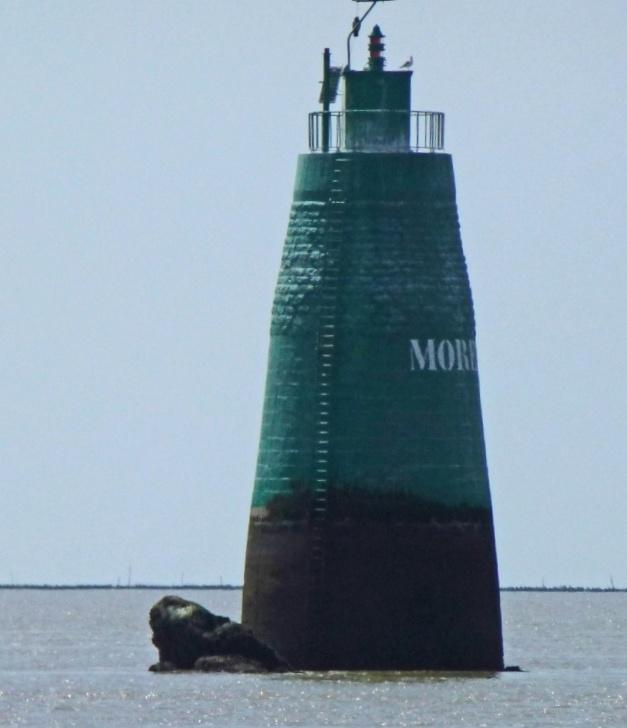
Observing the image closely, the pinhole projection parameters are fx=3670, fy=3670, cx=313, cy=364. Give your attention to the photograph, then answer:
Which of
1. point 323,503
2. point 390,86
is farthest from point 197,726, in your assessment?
point 390,86

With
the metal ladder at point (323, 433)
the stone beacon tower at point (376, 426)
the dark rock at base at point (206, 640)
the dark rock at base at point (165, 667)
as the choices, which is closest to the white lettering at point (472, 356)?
the stone beacon tower at point (376, 426)

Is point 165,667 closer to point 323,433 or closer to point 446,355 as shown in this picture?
point 323,433

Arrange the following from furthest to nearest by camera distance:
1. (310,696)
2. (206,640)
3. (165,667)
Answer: (165,667)
(206,640)
(310,696)

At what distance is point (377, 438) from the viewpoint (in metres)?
66.0

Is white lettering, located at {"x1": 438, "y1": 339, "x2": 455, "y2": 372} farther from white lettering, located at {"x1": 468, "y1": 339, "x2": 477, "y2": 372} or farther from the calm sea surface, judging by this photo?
the calm sea surface

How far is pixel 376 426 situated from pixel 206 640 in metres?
5.35

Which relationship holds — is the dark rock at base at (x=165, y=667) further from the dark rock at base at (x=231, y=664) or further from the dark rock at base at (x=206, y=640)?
the dark rock at base at (x=231, y=664)

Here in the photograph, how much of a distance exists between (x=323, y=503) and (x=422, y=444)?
2079mm

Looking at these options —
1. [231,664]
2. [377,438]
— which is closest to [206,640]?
[231,664]

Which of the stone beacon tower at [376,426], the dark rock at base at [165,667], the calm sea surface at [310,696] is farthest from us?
the dark rock at base at [165,667]

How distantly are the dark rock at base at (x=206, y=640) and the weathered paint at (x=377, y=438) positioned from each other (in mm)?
424

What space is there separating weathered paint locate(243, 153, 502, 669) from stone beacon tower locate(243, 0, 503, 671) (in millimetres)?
26

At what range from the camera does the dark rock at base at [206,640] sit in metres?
67.2

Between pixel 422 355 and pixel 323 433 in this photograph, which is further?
pixel 422 355
